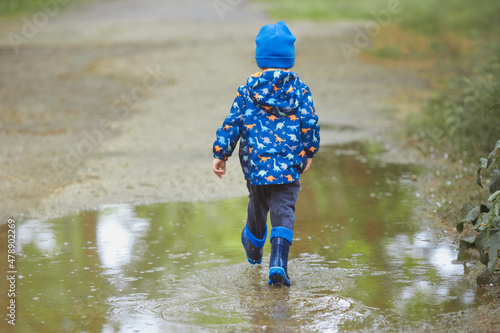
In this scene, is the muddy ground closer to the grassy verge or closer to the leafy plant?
the leafy plant

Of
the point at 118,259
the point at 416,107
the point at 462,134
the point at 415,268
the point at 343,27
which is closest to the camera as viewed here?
the point at 415,268

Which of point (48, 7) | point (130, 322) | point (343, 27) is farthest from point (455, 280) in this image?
point (48, 7)

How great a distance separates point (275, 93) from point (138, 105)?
7487mm

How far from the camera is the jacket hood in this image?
14.4ft

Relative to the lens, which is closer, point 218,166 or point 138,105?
point 218,166

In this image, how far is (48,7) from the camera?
30047mm

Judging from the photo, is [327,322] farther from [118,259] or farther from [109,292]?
[118,259]

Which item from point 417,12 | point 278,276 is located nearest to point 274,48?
point 278,276

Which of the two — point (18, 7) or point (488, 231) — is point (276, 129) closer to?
point (488, 231)

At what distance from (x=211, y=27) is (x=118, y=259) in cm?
1870

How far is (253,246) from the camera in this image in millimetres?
4621

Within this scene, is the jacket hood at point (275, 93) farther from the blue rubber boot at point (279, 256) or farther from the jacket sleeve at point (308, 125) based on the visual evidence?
the blue rubber boot at point (279, 256)

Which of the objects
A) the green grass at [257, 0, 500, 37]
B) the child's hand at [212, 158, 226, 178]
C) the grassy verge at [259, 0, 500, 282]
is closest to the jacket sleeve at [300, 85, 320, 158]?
the child's hand at [212, 158, 226, 178]

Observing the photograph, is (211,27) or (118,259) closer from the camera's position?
(118,259)
